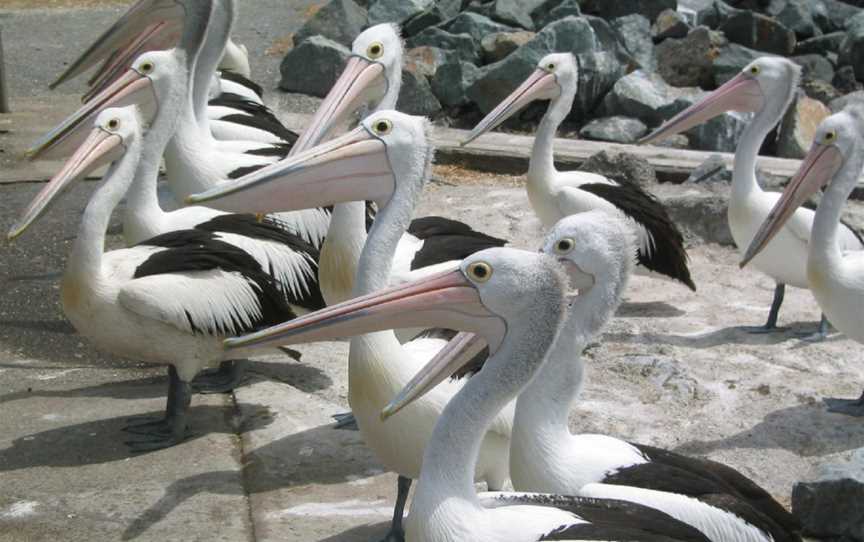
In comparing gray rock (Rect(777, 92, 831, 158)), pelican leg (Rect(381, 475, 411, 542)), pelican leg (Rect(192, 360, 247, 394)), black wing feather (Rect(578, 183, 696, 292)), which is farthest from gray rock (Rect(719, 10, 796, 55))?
pelican leg (Rect(381, 475, 411, 542))

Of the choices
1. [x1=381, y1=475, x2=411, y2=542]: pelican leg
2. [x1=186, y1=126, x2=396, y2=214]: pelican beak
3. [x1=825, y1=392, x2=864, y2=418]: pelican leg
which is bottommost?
[x1=381, y1=475, x2=411, y2=542]: pelican leg

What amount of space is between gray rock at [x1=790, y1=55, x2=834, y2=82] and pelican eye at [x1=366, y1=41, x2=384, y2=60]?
6.64 metres

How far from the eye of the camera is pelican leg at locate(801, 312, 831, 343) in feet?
19.5

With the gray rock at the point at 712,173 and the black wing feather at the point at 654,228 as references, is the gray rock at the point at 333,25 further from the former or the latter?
the black wing feather at the point at 654,228

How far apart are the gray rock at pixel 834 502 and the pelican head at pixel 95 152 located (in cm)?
291

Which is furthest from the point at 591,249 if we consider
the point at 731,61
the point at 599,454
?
the point at 731,61

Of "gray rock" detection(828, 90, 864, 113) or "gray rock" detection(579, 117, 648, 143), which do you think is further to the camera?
"gray rock" detection(828, 90, 864, 113)

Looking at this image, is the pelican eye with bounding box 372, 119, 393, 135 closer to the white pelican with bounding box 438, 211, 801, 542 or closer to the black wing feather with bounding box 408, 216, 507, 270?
the black wing feather with bounding box 408, 216, 507, 270

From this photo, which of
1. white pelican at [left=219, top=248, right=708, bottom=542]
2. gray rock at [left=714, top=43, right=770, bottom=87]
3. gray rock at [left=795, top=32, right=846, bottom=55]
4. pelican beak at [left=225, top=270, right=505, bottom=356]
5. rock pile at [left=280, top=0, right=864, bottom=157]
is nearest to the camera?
white pelican at [left=219, top=248, right=708, bottom=542]

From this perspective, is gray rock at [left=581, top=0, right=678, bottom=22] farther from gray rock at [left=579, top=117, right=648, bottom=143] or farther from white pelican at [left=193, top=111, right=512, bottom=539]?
white pelican at [left=193, top=111, right=512, bottom=539]

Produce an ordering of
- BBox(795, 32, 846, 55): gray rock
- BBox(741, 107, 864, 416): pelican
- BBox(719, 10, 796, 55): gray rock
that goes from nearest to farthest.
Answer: BBox(741, 107, 864, 416): pelican → BBox(719, 10, 796, 55): gray rock → BBox(795, 32, 846, 55): gray rock

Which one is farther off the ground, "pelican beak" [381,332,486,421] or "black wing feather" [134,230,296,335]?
"pelican beak" [381,332,486,421]

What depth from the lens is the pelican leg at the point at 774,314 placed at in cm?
602

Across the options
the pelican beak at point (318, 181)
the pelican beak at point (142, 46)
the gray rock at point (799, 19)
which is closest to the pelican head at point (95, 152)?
the pelican beak at point (318, 181)
